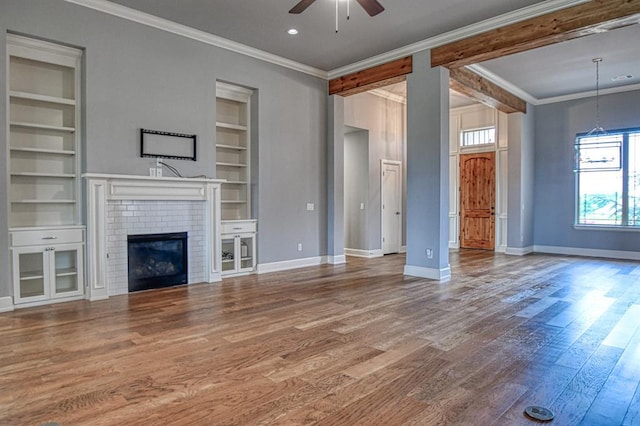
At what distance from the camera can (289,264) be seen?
6.83 metres

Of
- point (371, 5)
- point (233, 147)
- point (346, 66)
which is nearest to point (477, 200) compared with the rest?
point (346, 66)

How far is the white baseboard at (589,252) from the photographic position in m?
7.95

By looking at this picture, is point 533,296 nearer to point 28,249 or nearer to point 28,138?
point 28,249

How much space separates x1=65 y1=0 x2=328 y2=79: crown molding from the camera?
4715 millimetres

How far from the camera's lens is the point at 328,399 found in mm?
2266

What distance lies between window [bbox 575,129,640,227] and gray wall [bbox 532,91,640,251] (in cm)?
17

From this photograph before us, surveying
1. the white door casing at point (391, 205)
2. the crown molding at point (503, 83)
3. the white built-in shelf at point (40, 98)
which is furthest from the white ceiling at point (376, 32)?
the white door casing at point (391, 205)

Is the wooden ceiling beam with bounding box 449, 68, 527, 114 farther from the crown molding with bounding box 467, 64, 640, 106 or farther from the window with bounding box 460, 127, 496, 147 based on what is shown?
the window with bounding box 460, 127, 496, 147

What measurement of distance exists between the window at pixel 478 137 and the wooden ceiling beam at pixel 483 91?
32.5 inches

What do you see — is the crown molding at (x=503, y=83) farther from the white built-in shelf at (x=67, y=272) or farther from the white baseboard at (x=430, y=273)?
the white built-in shelf at (x=67, y=272)

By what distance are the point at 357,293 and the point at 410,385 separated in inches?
98.8

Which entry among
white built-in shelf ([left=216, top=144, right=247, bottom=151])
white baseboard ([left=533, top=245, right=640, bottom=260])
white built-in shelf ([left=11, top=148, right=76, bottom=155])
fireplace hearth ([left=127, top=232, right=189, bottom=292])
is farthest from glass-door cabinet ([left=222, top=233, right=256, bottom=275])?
white baseboard ([left=533, top=245, right=640, bottom=260])

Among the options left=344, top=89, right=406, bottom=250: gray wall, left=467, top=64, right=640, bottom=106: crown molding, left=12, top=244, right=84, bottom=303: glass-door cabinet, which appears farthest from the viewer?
left=344, top=89, right=406, bottom=250: gray wall

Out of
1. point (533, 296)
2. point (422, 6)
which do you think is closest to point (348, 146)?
point (422, 6)
